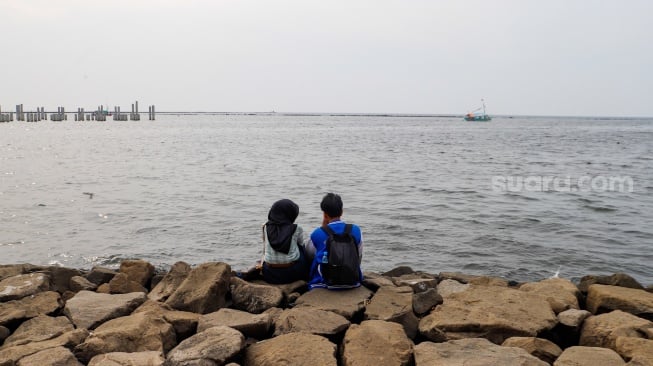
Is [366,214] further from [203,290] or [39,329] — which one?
[39,329]

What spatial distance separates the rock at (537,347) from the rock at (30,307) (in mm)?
5342

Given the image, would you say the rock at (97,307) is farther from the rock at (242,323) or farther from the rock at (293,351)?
the rock at (293,351)

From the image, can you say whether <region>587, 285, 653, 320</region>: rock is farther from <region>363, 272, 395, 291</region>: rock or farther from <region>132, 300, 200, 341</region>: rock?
<region>132, 300, 200, 341</region>: rock

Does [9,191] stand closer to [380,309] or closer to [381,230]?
[381,230]

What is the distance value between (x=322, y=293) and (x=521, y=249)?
7.08 meters

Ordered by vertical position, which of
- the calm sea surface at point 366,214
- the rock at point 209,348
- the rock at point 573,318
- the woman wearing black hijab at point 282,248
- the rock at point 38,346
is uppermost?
the woman wearing black hijab at point 282,248

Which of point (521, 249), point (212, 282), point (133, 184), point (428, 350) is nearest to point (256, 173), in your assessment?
point (133, 184)

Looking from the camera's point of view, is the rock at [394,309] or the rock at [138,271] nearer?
the rock at [394,309]

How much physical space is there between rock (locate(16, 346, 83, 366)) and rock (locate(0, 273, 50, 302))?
2.11 m

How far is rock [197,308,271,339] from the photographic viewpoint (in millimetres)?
5359

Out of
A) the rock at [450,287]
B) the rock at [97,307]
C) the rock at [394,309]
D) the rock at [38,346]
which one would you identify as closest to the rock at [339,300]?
the rock at [394,309]

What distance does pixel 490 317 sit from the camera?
5523mm

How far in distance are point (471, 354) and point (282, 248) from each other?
2.97 meters

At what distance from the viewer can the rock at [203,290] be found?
6207 mm
